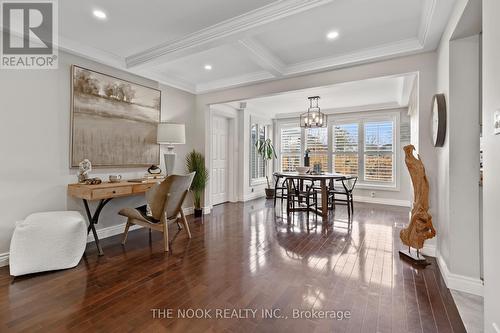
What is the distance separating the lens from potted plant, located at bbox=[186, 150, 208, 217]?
15.3ft

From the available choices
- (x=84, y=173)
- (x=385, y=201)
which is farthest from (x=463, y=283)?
(x=385, y=201)

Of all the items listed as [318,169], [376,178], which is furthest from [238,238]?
[376,178]

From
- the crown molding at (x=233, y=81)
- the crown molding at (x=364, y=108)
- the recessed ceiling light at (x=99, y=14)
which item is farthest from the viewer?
Result: the crown molding at (x=364, y=108)

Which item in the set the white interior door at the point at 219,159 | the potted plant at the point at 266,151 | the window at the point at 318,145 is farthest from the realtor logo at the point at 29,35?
the window at the point at 318,145

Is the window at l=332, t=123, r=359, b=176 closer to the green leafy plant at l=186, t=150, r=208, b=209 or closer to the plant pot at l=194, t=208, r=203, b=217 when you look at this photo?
the green leafy plant at l=186, t=150, r=208, b=209

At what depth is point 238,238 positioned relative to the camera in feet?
11.3

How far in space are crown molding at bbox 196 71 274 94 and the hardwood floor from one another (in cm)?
254

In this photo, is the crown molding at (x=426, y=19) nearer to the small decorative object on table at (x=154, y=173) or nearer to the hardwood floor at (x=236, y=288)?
the hardwood floor at (x=236, y=288)

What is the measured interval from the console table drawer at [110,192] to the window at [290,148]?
533cm

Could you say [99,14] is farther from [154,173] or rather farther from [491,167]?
[491,167]

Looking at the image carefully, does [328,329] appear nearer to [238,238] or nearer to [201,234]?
[238,238]

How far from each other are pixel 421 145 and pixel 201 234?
3153 mm

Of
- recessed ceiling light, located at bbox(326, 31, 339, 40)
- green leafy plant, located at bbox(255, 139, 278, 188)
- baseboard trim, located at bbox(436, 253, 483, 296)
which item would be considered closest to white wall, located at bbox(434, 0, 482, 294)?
baseboard trim, located at bbox(436, 253, 483, 296)

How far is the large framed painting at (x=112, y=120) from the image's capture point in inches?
125
